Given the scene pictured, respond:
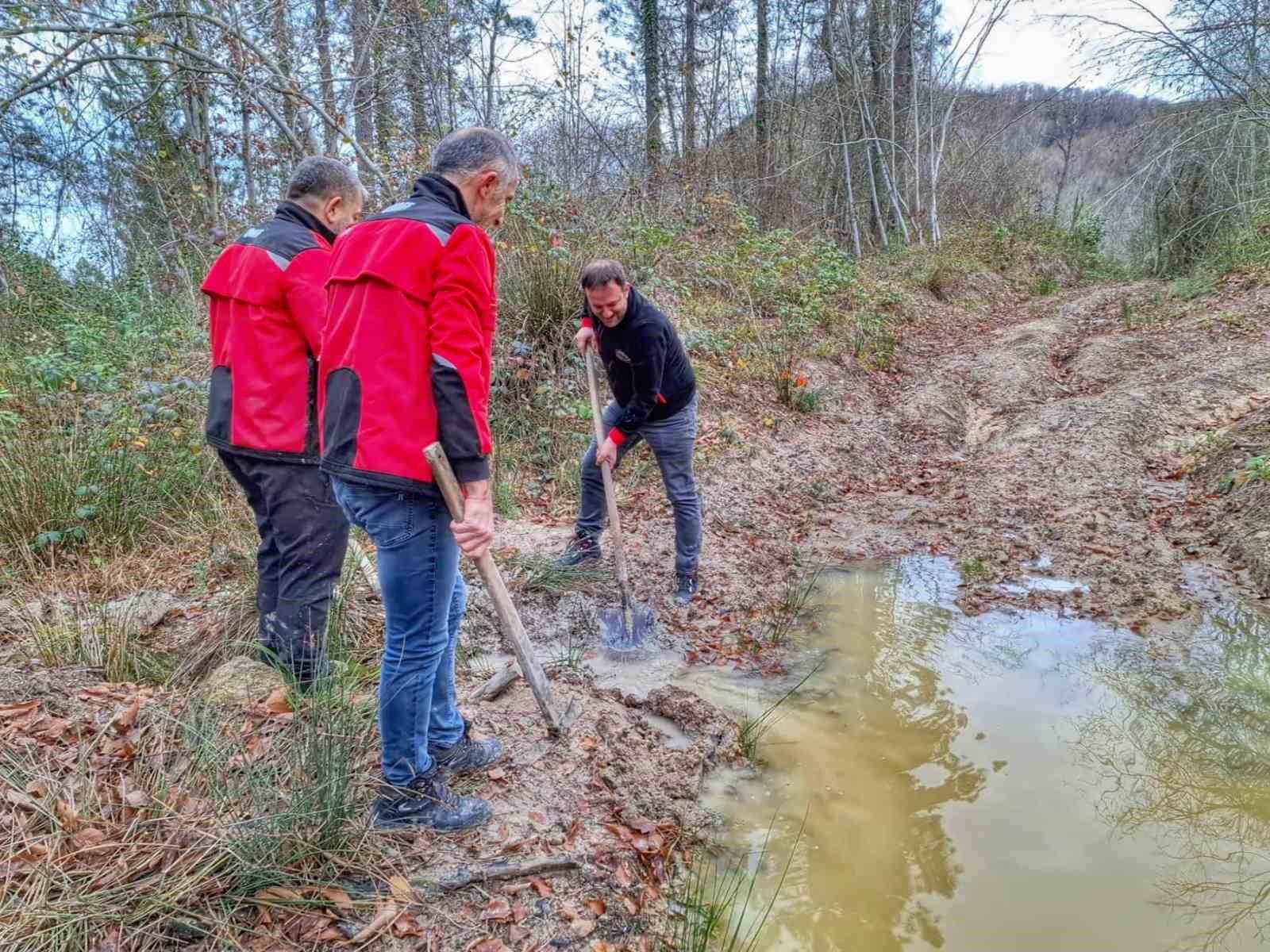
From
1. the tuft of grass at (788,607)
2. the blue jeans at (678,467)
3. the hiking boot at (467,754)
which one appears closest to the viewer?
the hiking boot at (467,754)

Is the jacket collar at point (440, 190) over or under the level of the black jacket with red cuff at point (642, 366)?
over

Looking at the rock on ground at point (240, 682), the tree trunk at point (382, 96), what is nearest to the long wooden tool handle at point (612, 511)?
the rock on ground at point (240, 682)

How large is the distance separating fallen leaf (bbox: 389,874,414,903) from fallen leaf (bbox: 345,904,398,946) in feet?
0.08

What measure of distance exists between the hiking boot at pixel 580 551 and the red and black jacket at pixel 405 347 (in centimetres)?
253

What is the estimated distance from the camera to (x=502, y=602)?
2297 mm

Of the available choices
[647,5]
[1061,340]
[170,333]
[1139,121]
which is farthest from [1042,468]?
[647,5]

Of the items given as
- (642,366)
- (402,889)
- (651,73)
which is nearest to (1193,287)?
(651,73)

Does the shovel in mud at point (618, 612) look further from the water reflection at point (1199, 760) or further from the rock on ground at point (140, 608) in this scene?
the rock on ground at point (140, 608)

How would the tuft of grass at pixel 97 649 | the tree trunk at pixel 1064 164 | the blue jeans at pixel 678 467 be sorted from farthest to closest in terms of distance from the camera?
the tree trunk at pixel 1064 164, the blue jeans at pixel 678 467, the tuft of grass at pixel 97 649

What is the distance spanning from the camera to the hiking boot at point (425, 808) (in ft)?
7.16

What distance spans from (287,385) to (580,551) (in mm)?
2192

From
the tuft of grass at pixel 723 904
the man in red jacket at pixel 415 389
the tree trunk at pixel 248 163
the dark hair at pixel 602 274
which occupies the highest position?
the tree trunk at pixel 248 163

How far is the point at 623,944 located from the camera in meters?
2.07

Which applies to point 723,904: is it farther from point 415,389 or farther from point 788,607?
point 788,607
